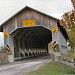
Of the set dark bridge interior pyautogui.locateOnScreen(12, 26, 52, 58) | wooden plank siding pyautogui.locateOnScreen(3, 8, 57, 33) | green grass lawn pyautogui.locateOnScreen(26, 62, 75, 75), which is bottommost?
green grass lawn pyautogui.locateOnScreen(26, 62, 75, 75)

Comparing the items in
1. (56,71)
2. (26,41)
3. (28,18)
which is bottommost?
(56,71)

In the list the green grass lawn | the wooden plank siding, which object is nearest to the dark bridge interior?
the wooden plank siding

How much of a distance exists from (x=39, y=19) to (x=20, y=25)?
1919 millimetres

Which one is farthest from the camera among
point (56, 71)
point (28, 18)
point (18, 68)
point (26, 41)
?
point (26, 41)

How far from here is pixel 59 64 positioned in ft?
70.6

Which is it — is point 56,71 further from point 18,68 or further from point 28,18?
point 28,18

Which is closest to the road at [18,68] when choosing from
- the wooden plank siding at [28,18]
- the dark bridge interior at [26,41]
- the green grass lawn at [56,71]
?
the green grass lawn at [56,71]

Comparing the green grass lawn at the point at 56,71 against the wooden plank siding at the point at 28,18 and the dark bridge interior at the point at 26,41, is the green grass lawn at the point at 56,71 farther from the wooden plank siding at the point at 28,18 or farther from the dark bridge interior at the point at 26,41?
the dark bridge interior at the point at 26,41

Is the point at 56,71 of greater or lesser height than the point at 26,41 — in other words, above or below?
below

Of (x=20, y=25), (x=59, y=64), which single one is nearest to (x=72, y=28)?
(x=59, y=64)

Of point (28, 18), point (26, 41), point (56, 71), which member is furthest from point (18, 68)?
point (26, 41)

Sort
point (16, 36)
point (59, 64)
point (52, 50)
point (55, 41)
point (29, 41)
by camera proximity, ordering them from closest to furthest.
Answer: point (59, 64)
point (52, 50)
point (55, 41)
point (16, 36)
point (29, 41)

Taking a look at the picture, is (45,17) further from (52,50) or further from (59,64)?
(59,64)

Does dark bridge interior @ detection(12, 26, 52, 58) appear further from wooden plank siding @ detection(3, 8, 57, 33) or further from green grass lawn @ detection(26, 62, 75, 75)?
green grass lawn @ detection(26, 62, 75, 75)
